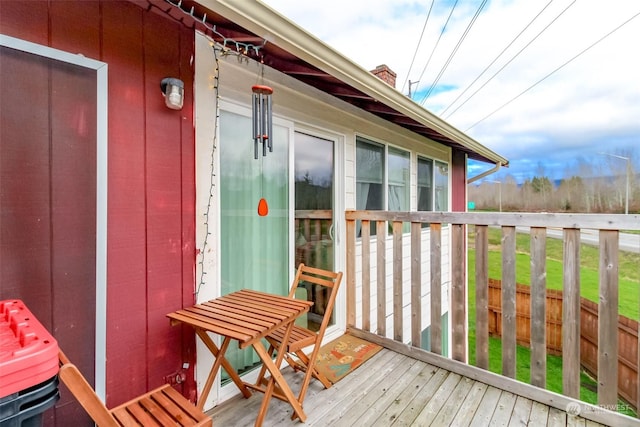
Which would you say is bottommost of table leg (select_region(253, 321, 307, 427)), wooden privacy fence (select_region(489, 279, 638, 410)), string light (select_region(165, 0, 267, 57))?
wooden privacy fence (select_region(489, 279, 638, 410))

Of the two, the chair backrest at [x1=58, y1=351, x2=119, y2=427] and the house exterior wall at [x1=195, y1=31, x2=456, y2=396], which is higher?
the house exterior wall at [x1=195, y1=31, x2=456, y2=396]

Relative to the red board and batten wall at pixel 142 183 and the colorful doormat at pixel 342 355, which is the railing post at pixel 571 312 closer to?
the colorful doormat at pixel 342 355

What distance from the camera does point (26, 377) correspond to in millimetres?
694

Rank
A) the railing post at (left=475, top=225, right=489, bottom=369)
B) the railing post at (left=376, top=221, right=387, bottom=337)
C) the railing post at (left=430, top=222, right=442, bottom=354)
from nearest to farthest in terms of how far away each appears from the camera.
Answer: the railing post at (left=475, top=225, right=489, bottom=369), the railing post at (left=430, top=222, right=442, bottom=354), the railing post at (left=376, top=221, right=387, bottom=337)

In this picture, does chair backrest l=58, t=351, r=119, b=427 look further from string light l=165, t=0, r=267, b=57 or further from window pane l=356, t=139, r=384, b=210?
window pane l=356, t=139, r=384, b=210

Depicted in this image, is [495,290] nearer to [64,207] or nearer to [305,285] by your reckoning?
[305,285]

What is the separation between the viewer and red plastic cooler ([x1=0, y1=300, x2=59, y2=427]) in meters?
0.66

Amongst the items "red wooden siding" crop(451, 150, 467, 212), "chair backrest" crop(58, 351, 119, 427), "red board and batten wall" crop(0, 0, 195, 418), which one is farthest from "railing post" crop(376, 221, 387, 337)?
"red wooden siding" crop(451, 150, 467, 212)

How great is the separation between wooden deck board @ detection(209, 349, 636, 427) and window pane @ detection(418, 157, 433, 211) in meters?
3.28

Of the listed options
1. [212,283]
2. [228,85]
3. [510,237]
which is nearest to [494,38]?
[510,237]

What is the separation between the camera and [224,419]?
1.84 m

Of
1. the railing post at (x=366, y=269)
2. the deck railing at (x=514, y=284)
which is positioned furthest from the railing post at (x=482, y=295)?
the railing post at (x=366, y=269)

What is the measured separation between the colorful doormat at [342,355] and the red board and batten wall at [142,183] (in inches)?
41.9

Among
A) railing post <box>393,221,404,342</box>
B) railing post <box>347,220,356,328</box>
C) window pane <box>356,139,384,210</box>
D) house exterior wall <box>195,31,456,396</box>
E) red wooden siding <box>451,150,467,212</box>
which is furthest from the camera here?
red wooden siding <box>451,150,467,212</box>
